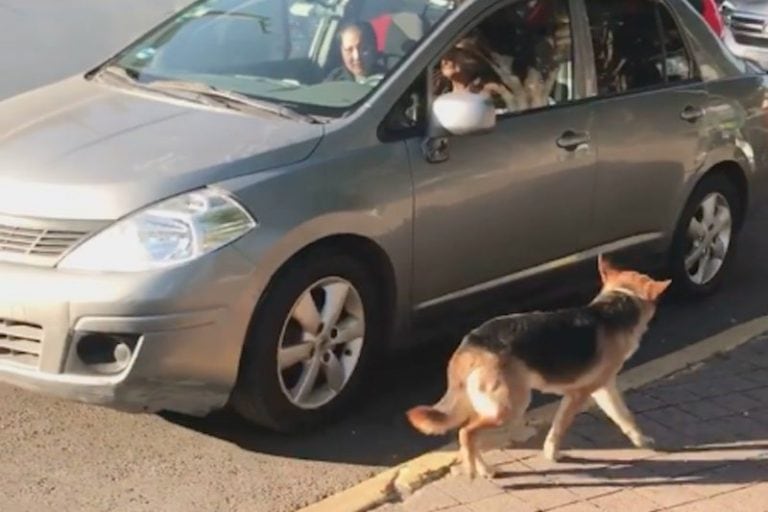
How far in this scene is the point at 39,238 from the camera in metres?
4.42

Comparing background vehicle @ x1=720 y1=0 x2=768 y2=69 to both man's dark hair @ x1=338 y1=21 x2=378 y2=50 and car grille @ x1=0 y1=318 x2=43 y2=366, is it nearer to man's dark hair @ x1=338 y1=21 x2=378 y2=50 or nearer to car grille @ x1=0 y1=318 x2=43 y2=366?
man's dark hair @ x1=338 y1=21 x2=378 y2=50

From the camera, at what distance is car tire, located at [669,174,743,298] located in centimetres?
659

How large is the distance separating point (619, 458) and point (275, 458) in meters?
1.25

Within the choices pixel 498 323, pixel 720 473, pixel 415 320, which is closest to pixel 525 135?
pixel 415 320

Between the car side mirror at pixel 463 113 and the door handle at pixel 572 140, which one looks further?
the door handle at pixel 572 140

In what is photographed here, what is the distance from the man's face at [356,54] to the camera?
5.27m

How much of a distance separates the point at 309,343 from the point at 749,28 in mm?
9438

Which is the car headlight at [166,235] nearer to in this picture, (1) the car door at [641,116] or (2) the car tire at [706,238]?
(1) the car door at [641,116]

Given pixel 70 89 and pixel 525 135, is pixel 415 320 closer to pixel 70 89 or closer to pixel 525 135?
pixel 525 135

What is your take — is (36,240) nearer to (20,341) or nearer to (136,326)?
(20,341)

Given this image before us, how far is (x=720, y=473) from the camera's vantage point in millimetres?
4617

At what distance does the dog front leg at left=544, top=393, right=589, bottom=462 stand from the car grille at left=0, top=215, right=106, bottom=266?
1.73 metres

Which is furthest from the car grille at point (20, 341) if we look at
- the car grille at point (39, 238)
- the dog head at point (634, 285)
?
the dog head at point (634, 285)

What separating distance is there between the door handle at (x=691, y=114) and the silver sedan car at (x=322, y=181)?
0.02 metres
